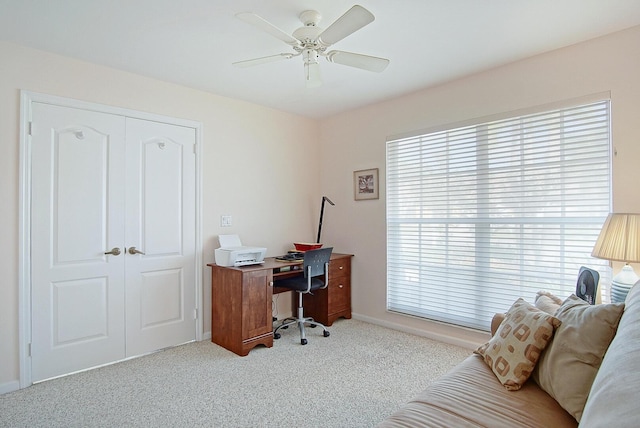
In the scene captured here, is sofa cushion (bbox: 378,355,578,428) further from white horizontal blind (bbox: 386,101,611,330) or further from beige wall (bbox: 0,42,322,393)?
beige wall (bbox: 0,42,322,393)

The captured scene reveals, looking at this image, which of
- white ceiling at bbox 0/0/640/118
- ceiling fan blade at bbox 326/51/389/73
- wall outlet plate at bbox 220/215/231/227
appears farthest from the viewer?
wall outlet plate at bbox 220/215/231/227

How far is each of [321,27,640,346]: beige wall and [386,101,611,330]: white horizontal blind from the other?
105mm

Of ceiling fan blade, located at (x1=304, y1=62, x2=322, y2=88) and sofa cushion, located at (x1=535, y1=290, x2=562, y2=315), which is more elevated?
ceiling fan blade, located at (x1=304, y1=62, x2=322, y2=88)

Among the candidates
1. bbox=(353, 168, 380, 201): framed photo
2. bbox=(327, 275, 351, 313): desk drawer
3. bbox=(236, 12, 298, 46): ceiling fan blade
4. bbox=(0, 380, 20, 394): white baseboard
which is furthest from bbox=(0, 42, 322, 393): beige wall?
bbox=(236, 12, 298, 46): ceiling fan blade

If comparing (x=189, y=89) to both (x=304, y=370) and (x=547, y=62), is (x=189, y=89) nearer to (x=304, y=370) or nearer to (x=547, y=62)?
(x=304, y=370)

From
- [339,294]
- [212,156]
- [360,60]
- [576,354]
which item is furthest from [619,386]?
[212,156]

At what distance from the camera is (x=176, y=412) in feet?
7.07

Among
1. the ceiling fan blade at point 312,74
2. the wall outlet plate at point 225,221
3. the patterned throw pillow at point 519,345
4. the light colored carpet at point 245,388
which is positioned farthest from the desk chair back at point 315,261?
the patterned throw pillow at point 519,345

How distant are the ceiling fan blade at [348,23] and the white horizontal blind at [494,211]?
5.76ft

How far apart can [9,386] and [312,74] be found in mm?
3031

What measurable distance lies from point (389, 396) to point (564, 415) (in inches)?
47.8

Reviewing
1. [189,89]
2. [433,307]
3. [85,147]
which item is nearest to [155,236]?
[85,147]

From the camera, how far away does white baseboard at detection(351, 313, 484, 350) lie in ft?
10.3

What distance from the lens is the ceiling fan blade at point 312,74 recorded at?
2.31m
